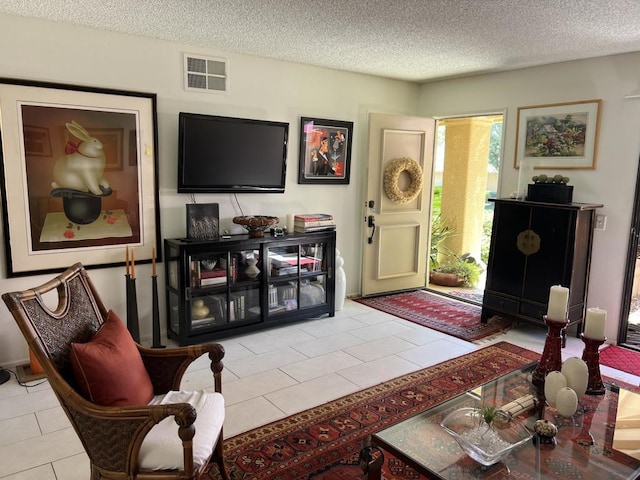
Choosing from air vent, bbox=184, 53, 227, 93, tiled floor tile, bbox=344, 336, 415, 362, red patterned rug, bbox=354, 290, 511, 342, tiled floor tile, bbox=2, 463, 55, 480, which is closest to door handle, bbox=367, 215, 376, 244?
red patterned rug, bbox=354, 290, 511, 342

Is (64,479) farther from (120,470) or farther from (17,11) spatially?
(17,11)

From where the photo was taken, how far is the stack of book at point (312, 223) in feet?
14.1

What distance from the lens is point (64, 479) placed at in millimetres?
2111

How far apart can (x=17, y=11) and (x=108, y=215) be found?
56.4 inches

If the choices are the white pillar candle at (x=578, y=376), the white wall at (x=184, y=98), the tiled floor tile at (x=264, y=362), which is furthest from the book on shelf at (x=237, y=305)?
the white pillar candle at (x=578, y=376)

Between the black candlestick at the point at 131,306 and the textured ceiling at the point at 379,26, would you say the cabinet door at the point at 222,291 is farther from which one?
the textured ceiling at the point at 379,26

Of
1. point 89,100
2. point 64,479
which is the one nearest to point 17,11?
point 89,100

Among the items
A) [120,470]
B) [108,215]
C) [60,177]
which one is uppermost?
[60,177]

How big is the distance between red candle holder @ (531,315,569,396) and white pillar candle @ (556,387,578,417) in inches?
9.4

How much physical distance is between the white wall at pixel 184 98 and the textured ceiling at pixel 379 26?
5.2 inches

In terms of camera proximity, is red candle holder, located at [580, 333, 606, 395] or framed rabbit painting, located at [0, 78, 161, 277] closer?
red candle holder, located at [580, 333, 606, 395]

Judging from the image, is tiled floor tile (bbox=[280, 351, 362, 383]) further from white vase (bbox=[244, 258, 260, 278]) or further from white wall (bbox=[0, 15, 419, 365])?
white wall (bbox=[0, 15, 419, 365])

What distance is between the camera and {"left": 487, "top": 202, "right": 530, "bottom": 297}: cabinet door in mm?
4105

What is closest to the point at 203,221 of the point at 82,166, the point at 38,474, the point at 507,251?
the point at 82,166
